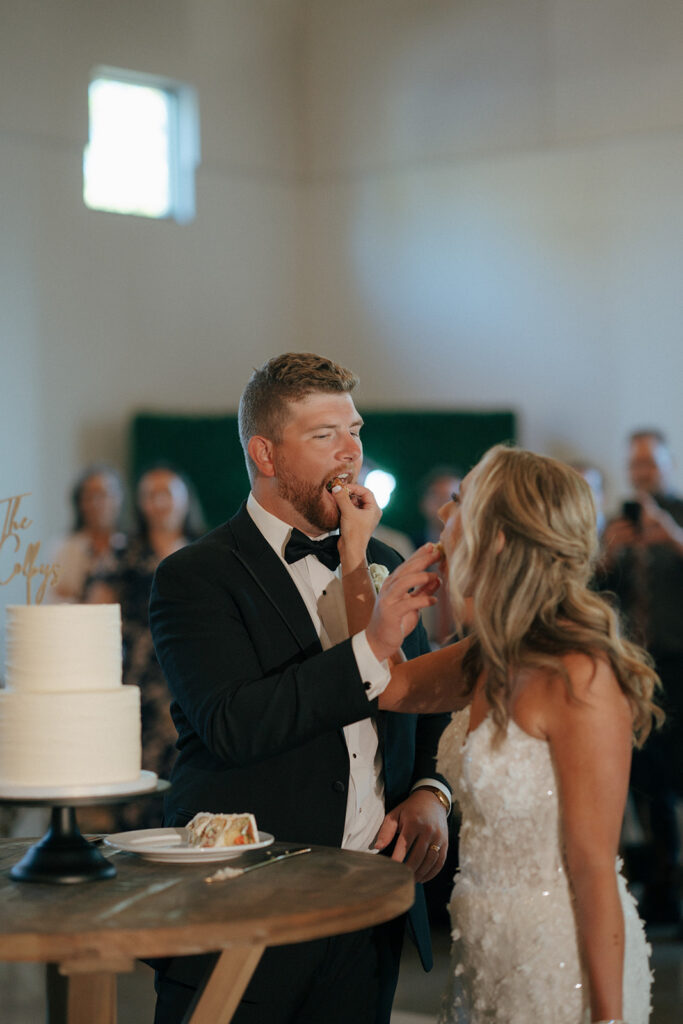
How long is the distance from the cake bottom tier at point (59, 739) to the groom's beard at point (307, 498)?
80cm

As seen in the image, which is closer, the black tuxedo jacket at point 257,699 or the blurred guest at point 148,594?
the black tuxedo jacket at point 257,699

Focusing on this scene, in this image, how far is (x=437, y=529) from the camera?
23.8 ft

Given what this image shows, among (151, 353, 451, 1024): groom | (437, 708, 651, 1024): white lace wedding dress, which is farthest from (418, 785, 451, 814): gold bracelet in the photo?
(437, 708, 651, 1024): white lace wedding dress

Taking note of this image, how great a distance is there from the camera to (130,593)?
17.9 ft

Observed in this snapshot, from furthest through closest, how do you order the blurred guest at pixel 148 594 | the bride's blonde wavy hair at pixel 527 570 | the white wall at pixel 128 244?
the white wall at pixel 128 244 < the blurred guest at pixel 148 594 < the bride's blonde wavy hair at pixel 527 570

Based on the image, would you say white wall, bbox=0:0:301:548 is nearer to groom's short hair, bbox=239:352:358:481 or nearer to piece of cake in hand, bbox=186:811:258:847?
groom's short hair, bbox=239:352:358:481

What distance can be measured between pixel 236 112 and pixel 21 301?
221 centimetres

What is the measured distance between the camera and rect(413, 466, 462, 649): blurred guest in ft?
19.7

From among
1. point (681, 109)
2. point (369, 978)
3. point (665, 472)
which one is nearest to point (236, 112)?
point (681, 109)

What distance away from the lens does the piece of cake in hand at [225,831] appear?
2.08 meters

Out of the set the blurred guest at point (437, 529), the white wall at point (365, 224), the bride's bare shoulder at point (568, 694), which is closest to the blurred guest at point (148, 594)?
the blurred guest at point (437, 529)

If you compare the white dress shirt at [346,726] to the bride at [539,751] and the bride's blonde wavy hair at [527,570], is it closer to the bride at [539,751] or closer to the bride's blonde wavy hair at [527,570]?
the bride at [539,751]

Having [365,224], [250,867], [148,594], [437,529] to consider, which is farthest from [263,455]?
[365,224]

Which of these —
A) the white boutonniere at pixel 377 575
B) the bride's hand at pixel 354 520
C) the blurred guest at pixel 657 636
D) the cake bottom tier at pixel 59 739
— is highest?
the bride's hand at pixel 354 520
